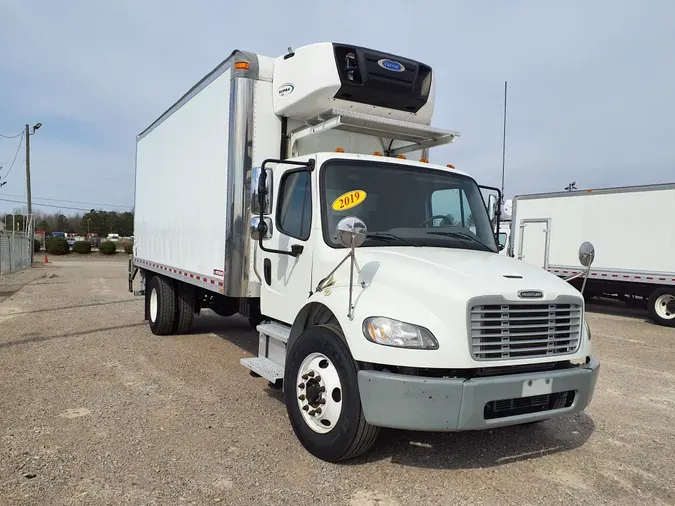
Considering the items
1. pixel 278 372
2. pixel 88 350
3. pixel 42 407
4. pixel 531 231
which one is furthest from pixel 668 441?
pixel 531 231

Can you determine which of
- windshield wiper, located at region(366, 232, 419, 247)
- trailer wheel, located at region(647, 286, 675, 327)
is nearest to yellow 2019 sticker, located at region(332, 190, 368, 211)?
windshield wiper, located at region(366, 232, 419, 247)

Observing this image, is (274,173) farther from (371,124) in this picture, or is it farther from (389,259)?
(389,259)

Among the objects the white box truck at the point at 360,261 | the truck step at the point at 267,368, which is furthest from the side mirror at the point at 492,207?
the truck step at the point at 267,368

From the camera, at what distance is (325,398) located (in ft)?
13.2

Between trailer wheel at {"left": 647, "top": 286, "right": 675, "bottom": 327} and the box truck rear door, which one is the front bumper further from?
the box truck rear door

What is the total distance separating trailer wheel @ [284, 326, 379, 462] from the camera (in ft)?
12.3

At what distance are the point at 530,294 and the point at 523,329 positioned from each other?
25cm

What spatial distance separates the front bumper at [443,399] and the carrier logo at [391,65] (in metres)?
3.32

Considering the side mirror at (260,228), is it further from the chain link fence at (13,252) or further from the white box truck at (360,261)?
the chain link fence at (13,252)

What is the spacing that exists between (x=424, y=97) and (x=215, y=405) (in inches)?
155

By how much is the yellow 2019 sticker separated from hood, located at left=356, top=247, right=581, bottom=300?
46 centimetres

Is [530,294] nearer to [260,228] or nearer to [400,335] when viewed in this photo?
[400,335]

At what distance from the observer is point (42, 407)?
516 centimetres

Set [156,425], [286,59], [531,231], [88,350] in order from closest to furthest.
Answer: [156,425] → [286,59] → [88,350] → [531,231]
